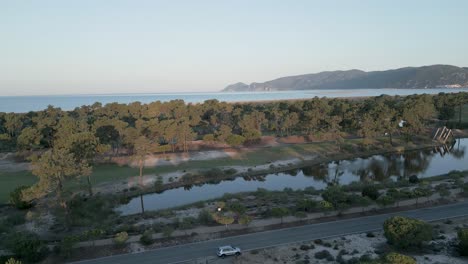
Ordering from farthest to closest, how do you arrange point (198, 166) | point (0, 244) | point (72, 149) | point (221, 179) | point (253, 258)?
1. point (198, 166)
2. point (221, 179)
3. point (72, 149)
4. point (0, 244)
5. point (253, 258)

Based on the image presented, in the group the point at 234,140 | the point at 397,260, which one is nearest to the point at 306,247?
the point at 397,260

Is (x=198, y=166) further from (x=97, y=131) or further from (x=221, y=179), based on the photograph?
(x=97, y=131)

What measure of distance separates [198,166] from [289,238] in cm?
3426

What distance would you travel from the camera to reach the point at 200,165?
63938 mm

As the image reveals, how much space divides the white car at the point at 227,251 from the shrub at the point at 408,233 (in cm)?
1182

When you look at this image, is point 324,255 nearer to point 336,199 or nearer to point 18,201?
point 336,199

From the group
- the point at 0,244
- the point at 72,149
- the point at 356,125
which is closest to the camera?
the point at 0,244

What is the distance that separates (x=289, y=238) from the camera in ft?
101

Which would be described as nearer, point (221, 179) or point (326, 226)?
point (326, 226)

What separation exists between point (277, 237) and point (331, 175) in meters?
31.0

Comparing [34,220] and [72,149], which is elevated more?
[72,149]

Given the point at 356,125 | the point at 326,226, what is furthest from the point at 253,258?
the point at 356,125

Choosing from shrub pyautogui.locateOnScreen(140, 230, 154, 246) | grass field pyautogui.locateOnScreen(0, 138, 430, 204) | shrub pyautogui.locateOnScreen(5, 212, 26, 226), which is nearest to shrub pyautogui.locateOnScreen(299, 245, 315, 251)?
shrub pyautogui.locateOnScreen(140, 230, 154, 246)

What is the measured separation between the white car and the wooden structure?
74.6 metres
